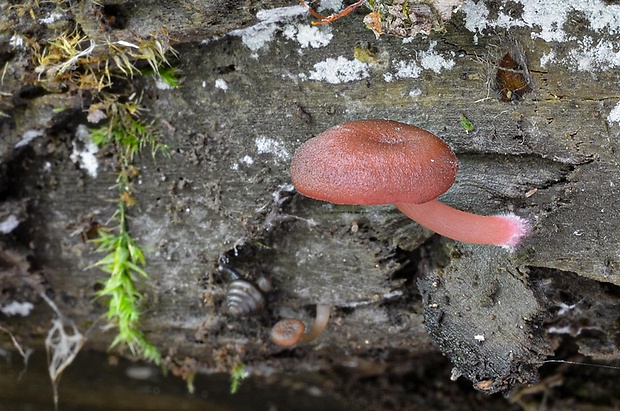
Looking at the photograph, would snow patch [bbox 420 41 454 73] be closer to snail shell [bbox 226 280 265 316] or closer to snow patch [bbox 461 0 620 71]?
snow patch [bbox 461 0 620 71]

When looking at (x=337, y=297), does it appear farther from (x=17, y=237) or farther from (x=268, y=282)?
(x=17, y=237)

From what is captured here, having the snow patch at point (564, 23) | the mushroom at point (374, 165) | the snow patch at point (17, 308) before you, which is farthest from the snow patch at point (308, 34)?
the snow patch at point (17, 308)

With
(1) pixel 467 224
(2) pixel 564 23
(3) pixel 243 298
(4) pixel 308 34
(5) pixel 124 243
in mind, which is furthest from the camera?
(5) pixel 124 243

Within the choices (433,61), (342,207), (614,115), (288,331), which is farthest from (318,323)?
(614,115)

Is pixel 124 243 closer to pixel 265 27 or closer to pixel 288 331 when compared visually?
pixel 288 331

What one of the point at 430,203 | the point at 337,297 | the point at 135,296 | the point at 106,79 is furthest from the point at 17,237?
the point at 430,203

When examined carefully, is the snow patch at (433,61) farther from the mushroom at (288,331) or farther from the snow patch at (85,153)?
the snow patch at (85,153)

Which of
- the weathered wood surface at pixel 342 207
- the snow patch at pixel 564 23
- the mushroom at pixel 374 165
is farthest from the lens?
the weathered wood surface at pixel 342 207
